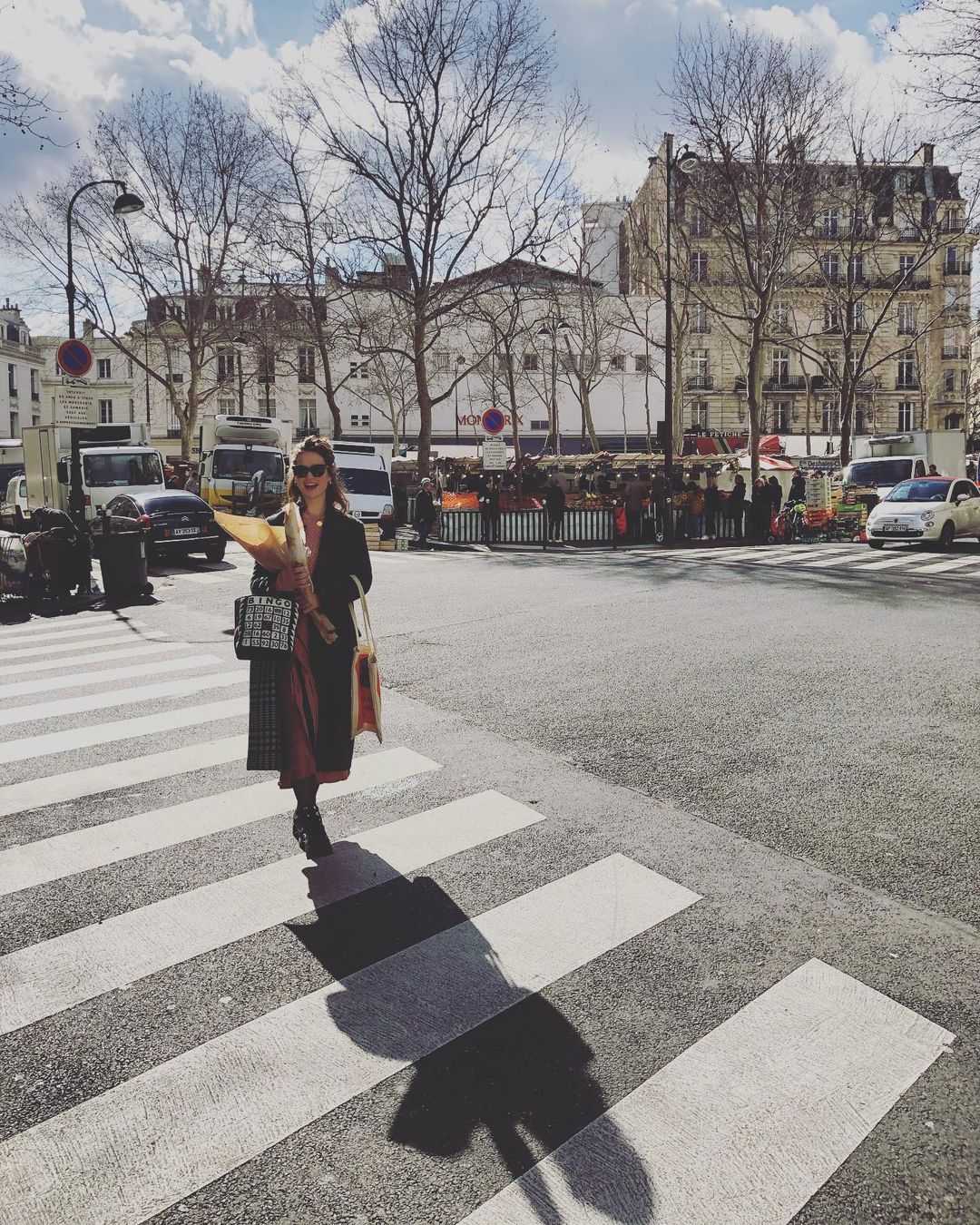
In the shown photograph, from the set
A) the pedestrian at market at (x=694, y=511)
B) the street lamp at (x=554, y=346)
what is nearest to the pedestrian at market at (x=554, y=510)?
the pedestrian at market at (x=694, y=511)

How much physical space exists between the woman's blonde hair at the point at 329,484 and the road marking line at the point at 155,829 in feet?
4.51

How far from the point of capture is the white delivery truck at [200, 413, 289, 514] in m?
25.6

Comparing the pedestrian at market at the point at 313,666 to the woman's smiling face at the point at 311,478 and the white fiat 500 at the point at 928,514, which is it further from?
the white fiat 500 at the point at 928,514

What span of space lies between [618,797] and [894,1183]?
280cm

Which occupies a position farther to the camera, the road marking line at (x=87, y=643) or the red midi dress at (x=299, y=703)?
the road marking line at (x=87, y=643)

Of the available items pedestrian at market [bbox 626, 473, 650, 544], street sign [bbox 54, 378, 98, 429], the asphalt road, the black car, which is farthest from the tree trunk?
the asphalt road

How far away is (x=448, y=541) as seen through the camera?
24.6 meters

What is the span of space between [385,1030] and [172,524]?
16.3 meters

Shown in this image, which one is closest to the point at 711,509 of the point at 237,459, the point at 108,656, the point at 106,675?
the point at 237,459

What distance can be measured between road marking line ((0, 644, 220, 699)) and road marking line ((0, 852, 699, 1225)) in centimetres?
539

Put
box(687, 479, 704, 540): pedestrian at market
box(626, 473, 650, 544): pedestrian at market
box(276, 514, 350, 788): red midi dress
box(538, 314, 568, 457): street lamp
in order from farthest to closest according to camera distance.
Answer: box(538, 314, 568, 457): street lamp, box(687, 479, 704, 540): pedestrian at market, box(626, 473, 650, 544): pedestrian at market, box(276, 514, 350, 788): red midi dress

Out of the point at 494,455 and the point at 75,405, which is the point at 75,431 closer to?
the point at 75,405

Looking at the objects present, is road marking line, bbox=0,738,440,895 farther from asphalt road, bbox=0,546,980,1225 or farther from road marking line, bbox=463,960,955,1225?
road marking line, bbox=463,960,955,1225

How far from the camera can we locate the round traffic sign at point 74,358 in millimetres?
15734
